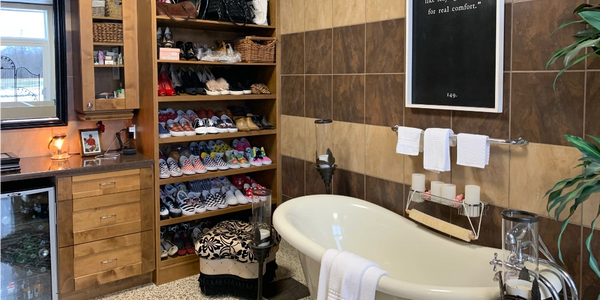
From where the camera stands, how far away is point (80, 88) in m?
3.46

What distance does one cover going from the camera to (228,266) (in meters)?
3.29

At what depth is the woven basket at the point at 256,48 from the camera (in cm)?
387

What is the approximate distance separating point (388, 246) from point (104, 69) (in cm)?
223

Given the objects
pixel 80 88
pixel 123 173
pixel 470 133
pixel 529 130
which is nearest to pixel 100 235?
pixel 123 173

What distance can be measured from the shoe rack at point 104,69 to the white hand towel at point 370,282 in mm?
2262

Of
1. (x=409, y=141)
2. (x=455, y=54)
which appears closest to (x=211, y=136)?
(x=409, y=141)

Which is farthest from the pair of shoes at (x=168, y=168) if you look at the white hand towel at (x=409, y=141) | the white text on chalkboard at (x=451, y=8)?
the white text on chalkboard at (x=451, y=8)

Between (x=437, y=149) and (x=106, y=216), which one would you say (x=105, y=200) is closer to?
(x=106, y=216)

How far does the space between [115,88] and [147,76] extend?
0.25m

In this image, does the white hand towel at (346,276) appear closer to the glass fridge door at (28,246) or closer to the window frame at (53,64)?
the glass fridge door at (28,246)

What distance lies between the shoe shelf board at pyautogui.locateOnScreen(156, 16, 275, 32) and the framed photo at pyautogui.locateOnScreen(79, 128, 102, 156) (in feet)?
3.02

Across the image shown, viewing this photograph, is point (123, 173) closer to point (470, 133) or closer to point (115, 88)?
point (115, 88)

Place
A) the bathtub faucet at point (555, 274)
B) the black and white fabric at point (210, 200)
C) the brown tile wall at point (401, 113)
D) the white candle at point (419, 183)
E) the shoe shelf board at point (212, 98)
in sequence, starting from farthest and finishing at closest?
the black and white fabric at point (210, 200) → the shoe shelf board at point (212, 98) → the white candle at point (419, 183) → the brown tile wall at point (401, 113) → the bathtub faucet at point (555, 274)

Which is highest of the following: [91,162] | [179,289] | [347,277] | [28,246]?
[91,162]
